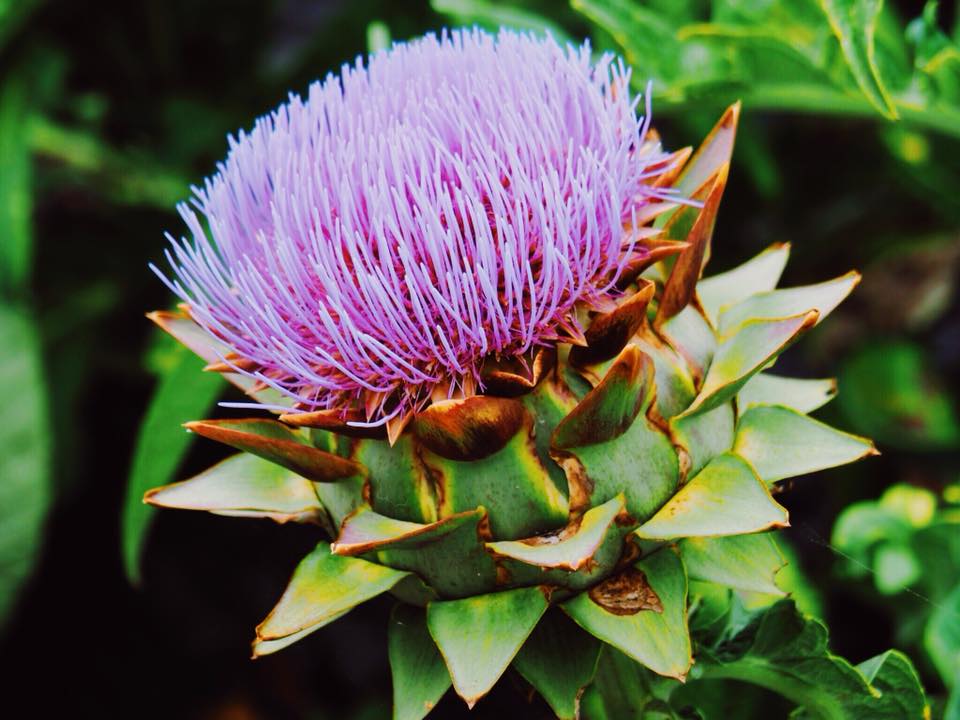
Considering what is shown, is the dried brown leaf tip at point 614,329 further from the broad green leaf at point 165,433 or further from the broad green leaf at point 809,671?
the broad green leaf at point 165,433

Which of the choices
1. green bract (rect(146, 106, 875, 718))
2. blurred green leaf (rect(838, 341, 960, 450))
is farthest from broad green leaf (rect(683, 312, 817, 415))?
blurred green leaf (rect(838, 341, 960, 450))

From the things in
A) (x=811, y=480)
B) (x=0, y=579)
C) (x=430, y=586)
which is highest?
(x=430, y=586)

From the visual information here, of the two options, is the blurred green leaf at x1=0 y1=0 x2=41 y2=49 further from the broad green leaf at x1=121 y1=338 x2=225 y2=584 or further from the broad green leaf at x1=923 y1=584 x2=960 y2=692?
the broad green leaf at x1=923 y1=584 x2=960 y2=692

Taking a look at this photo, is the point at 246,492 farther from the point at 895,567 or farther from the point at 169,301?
the point at 169,301

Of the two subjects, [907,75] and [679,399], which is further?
[907,75]

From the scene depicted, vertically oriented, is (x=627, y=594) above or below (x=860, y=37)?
below

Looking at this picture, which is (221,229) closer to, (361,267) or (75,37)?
(361,267)

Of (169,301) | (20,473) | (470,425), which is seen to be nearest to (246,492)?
(470,425)

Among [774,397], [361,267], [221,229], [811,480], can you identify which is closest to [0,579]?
[221,229]
